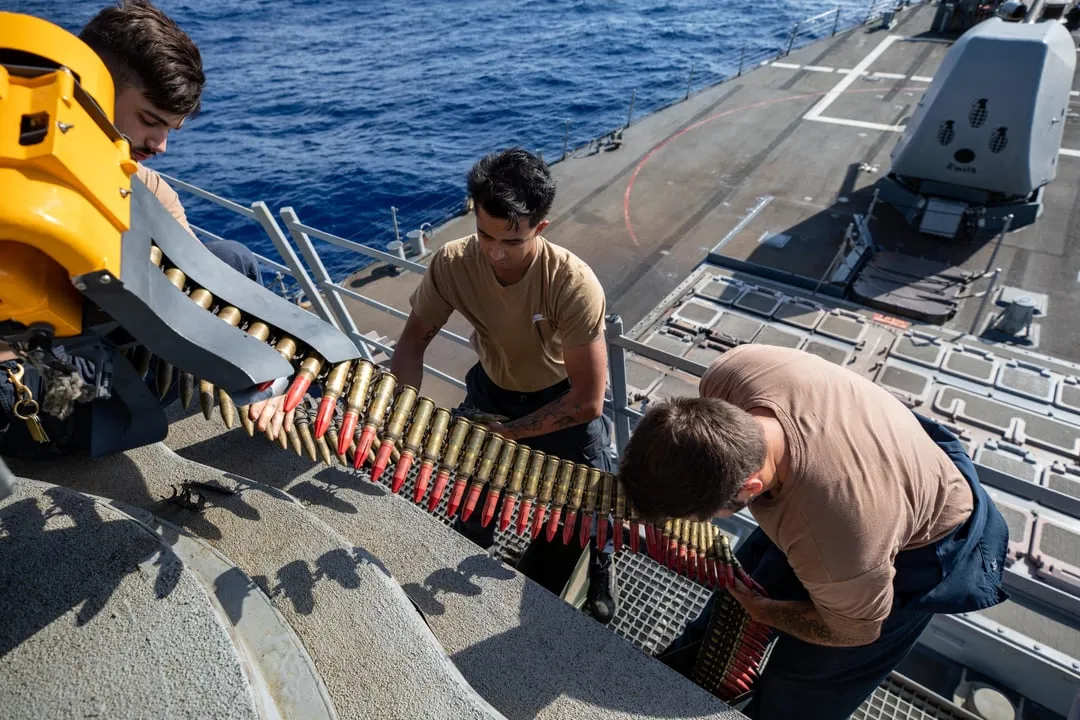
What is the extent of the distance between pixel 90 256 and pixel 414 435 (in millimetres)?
1744

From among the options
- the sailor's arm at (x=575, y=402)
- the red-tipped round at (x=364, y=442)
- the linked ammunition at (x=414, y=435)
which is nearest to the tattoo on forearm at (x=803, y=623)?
the sailor's arm at (x=575, y=402)

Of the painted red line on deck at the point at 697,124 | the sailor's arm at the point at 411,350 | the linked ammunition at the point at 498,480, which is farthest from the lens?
the painted red line on deck at the point at 697,124

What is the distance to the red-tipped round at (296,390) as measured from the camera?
8.21ft

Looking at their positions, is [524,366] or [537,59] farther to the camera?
[537,59]

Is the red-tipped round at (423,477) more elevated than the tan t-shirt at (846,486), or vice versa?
the tan t-shirt at (846,486)

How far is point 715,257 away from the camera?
13359 millimetres

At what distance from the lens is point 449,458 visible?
322 cm

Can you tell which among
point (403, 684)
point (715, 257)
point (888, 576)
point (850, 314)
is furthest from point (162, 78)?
point (715, 257)

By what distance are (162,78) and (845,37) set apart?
33.2 m

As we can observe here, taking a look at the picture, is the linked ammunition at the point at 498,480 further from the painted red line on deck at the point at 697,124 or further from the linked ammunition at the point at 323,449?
the painted red line on deck at the point at 697,124

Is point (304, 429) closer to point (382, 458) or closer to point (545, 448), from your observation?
point (382, 458)

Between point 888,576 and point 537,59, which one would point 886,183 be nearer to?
point 888,576

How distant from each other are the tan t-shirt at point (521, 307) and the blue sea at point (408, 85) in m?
16.5

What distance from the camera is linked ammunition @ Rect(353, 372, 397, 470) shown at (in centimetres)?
288
